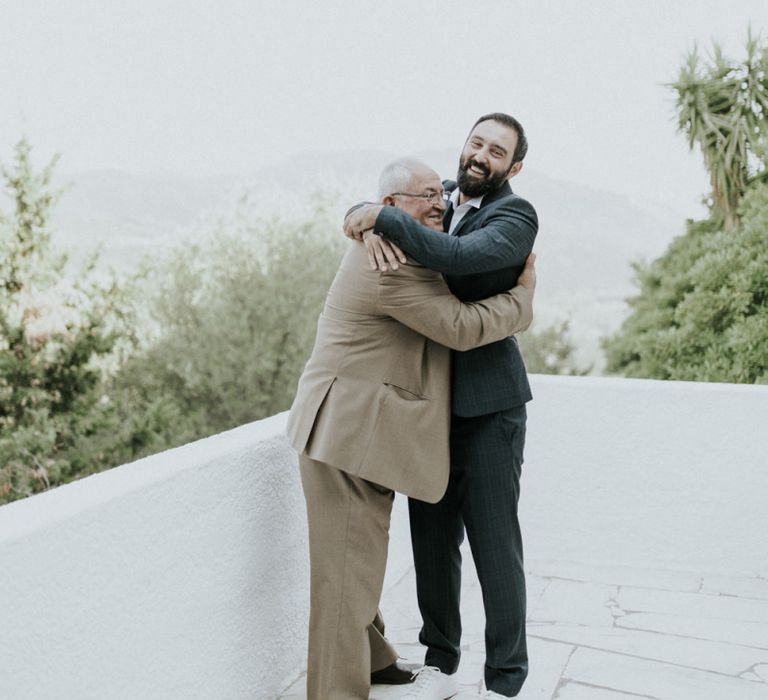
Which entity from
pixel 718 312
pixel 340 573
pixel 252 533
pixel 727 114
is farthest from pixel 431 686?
pixel 727 114

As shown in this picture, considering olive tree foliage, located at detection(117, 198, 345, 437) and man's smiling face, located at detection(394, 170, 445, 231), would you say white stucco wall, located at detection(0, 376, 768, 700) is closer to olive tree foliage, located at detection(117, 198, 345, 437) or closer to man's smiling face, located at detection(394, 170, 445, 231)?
man's smiling face, located at detection(394, 170, 445, 231)

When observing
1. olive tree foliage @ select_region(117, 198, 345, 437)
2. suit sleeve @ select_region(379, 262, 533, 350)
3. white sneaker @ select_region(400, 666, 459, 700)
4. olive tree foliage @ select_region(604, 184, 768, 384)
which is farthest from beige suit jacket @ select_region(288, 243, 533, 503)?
olive tree foliage @ select_region(117, 198, 345, 437)

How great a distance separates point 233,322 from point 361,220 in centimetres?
839

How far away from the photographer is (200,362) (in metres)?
10.4

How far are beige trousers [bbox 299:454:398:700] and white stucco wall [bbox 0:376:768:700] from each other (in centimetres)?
25

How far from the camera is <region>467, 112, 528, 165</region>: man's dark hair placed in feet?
7.36

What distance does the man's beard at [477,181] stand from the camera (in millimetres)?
2258

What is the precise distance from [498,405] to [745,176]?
4.57m

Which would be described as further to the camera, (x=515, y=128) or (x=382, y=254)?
(x=515, y=128)

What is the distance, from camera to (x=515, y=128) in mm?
2258

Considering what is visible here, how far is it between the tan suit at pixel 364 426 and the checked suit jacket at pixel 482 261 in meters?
0.06

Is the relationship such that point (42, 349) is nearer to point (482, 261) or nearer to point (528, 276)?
point (528, 276)

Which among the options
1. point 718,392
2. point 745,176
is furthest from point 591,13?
point 718,392

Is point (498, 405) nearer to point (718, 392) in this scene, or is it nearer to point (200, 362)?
point (718, 392)
